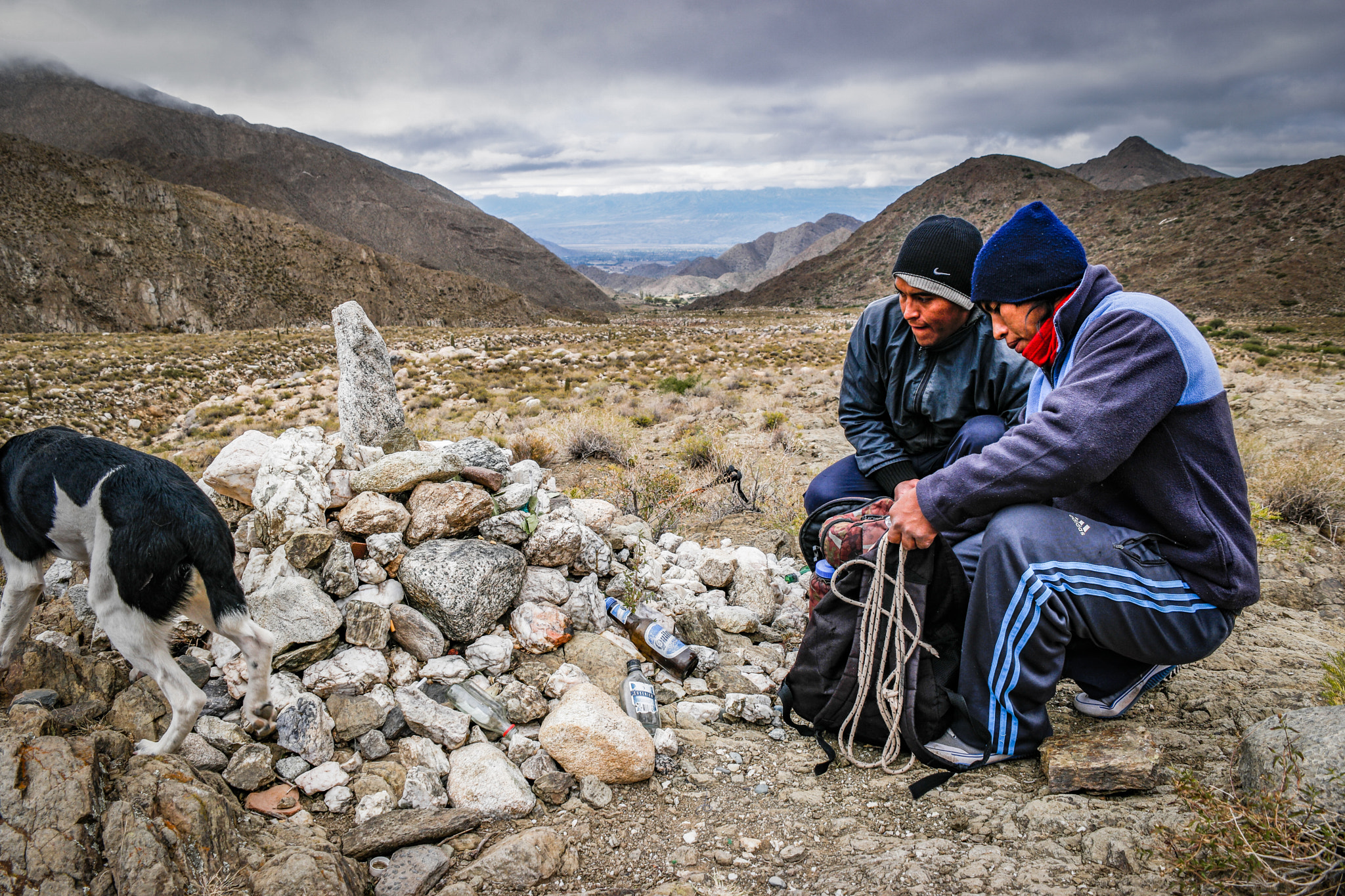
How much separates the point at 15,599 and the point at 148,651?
2.37ft

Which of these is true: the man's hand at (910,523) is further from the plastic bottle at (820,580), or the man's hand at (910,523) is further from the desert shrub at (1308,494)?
the desert shrub at (1308,494)

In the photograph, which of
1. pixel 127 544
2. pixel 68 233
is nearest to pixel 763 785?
pixel 127 544

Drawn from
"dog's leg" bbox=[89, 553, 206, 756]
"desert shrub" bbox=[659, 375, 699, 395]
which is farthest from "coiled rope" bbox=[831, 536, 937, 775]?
"desert shrub" bbox=[659, 375, 699, 395]

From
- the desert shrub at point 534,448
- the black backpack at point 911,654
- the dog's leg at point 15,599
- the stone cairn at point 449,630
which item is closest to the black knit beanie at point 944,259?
the black backpack at point 911,654

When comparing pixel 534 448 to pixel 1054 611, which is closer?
pixel 1054 611

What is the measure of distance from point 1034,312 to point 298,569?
3.52 m

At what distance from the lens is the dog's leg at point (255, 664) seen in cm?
234

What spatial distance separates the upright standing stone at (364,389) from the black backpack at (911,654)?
3.82 m

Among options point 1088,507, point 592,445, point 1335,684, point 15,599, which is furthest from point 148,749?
point 592,445

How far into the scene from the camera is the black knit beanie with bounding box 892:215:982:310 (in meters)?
2.93

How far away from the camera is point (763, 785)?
2447 mm

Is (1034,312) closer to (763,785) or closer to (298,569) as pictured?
(763,785)

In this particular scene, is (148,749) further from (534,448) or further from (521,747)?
(534,448)

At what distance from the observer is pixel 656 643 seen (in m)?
3.44
